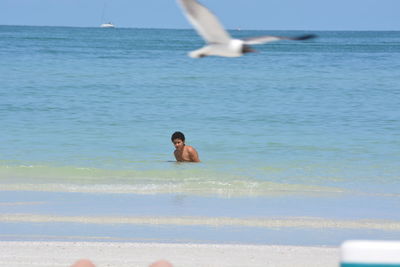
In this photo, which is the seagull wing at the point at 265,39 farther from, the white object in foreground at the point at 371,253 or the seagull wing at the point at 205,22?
the white object in foreground at the point at 371,253

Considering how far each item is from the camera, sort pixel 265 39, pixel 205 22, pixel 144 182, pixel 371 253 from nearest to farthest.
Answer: pixel 371 253 → pixel 205 22 → pixel 265 39 → pixel 144 182

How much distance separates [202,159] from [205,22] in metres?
11.6

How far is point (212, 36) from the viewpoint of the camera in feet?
8.48

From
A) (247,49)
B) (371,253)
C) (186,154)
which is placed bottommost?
(371,253)

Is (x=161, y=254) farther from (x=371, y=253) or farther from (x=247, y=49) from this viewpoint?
(x=371, y=253)

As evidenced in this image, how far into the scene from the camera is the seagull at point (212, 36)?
249cm

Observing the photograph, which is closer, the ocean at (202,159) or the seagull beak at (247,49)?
the seagull beak at (247,49)

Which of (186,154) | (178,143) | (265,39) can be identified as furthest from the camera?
(178,143)

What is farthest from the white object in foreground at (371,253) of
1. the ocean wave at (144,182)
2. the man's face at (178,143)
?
the man's face at (178,143)

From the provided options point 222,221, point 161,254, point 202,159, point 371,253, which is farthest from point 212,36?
point 202,159

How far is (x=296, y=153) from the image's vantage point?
14867mm

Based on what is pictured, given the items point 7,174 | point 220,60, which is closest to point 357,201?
point 7,174

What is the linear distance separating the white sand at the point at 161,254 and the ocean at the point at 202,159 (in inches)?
14.8

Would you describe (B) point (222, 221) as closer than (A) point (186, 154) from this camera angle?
Yes
